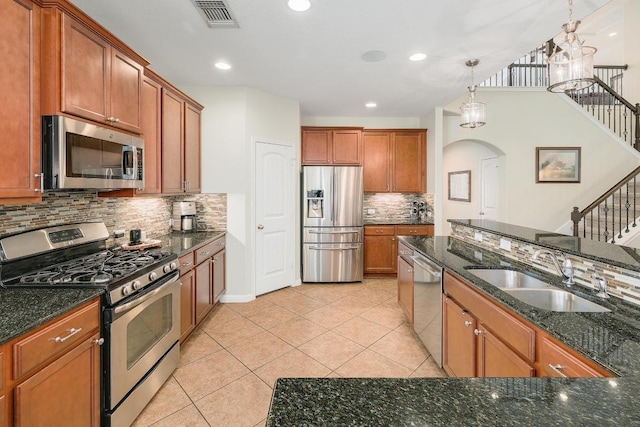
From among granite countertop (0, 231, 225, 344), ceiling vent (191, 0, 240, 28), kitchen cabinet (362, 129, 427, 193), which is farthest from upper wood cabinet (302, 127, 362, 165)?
granite countertop (0, 231, 225, 344)

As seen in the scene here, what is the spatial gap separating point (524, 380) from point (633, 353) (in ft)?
1.84

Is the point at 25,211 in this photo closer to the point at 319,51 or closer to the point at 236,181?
the point at 236,181

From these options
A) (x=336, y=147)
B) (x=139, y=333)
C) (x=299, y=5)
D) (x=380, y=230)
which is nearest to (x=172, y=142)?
(x=299, y=5)

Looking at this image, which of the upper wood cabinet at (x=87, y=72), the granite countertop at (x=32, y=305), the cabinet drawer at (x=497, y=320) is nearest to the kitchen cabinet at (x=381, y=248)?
the cabinet drawer at (x=497, y=320)

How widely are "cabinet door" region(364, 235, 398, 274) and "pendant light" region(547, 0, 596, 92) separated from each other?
134 inches

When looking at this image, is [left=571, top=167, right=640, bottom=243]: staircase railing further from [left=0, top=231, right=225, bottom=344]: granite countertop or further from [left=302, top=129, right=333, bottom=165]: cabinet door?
[left=0, top=231, right=225, bottom=344]: granite countertop

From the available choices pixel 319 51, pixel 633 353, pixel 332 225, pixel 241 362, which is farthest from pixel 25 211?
pixel 332 225

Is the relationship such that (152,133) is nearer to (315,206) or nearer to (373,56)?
(373,56)

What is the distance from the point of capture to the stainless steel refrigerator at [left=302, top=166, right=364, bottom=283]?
15.4 ft

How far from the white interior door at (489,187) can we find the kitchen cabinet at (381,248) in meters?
1.91

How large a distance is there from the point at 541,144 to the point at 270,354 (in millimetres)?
5782

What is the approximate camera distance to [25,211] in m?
1.93

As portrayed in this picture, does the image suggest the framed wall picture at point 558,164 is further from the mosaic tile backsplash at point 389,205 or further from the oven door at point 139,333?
the oven door at point 139,333

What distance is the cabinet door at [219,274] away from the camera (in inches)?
136
